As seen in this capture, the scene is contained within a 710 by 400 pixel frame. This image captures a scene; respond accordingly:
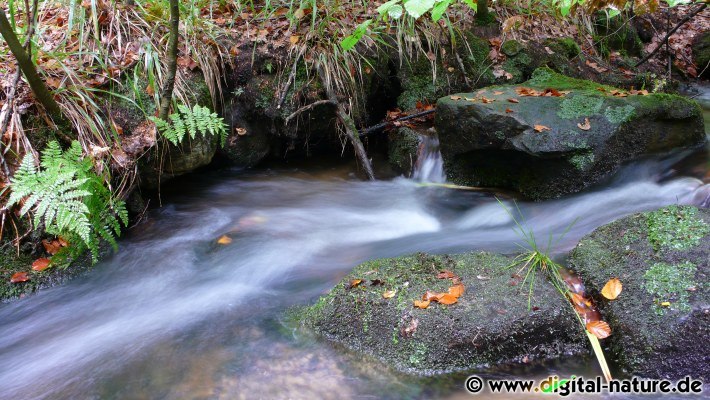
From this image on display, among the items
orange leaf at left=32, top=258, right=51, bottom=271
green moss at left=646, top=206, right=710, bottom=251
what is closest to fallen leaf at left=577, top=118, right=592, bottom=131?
green moss at left=646, top=206, right=710, bottom=251

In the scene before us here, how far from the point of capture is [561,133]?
415cm

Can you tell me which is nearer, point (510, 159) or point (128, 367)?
point (128, 367)

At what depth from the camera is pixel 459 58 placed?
5789mm

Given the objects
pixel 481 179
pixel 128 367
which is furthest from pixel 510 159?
pixel 128 367

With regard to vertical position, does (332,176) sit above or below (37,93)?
below

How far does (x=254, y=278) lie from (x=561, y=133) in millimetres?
2792

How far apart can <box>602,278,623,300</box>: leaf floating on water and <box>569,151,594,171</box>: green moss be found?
1.71 metres

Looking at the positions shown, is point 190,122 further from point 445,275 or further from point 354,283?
point 445,275

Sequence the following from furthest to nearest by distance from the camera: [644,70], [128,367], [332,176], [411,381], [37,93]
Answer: [644,70]
[332,176]
[37,93]
[128,367]
[411,381]

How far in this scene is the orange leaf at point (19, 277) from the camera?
341 cm

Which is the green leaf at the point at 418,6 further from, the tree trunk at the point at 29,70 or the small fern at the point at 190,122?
the tree trunk at the point at 29,70

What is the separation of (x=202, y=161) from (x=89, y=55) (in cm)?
131

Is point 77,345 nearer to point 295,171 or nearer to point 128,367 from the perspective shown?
point 128,367

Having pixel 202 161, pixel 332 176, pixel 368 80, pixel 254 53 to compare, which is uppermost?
pixel 254 53
